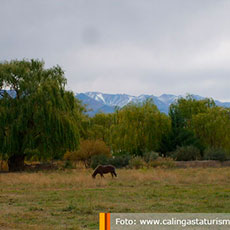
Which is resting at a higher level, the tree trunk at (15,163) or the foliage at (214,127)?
the foliage at (214,127)

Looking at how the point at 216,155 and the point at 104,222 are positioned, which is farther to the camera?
the point at 216,155

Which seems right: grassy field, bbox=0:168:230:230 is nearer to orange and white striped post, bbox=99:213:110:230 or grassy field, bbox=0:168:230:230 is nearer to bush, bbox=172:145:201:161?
orange and white striped post, bbox=99:213:110:230

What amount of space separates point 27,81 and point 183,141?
51.9 ft

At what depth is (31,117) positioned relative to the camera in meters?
28.3

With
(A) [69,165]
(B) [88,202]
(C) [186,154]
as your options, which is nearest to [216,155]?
(C) [186,154]

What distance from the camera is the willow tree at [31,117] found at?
89.5 feet

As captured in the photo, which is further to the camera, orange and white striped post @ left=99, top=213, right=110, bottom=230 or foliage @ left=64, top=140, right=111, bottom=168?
foliage @ left=64, top=140, right=111, bottom=168

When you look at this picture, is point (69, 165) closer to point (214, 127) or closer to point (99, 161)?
point (99, 161)

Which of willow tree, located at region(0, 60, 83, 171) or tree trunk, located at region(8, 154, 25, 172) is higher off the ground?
willow tree, located at region(0, 60, 83, 171)

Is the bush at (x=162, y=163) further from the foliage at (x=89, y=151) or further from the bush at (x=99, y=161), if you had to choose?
the foliage at (x=89, y=151)

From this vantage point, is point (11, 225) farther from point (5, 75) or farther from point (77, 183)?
point (5, 75)

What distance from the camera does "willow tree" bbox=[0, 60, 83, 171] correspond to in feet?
89.5

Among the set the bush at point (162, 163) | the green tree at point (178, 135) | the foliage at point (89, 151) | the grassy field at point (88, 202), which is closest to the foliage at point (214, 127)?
the green tree at point (178, 135)

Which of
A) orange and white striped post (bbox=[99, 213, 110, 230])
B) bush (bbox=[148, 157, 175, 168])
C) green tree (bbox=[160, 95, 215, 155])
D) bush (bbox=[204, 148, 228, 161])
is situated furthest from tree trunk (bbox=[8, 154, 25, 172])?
orange and white striped post (bbox=[99, 213, 110, 230])
